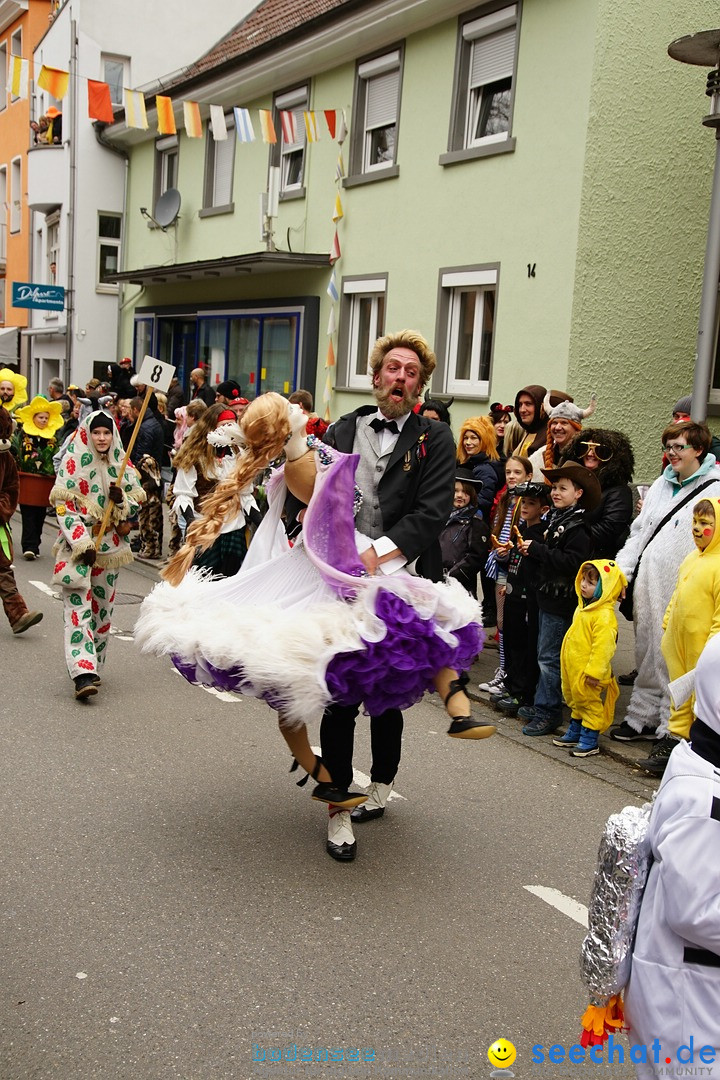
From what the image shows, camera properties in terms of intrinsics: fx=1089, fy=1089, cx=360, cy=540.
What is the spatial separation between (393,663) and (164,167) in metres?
22.4

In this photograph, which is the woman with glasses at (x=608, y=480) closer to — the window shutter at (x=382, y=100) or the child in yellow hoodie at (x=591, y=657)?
the child in yellow hoodie at (x=591, y=657)

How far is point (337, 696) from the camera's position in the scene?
4.09 meters

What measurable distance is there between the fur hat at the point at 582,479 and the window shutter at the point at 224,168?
15.3 metres

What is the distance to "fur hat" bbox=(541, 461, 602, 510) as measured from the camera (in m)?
6.93

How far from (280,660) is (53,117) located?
27.0 metres

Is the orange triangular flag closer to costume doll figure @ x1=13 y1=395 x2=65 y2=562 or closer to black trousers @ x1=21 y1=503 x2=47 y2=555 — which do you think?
costume doll figure @ x1=13 y1=395 x2=65 y2=562

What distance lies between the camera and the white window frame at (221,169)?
20.4m

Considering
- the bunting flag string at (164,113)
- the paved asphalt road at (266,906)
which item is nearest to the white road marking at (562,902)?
the paved asphalt road at (266,906)

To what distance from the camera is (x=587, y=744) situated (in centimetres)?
657

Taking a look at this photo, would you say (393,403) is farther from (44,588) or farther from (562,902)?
(44,588)

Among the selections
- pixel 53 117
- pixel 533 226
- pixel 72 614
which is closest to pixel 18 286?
pixel 53 117

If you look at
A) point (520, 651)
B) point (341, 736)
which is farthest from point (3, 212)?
point (341, 736)

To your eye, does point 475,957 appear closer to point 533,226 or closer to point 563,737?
point 563,737

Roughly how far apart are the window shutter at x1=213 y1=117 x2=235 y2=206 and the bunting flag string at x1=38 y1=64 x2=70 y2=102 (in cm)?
513
